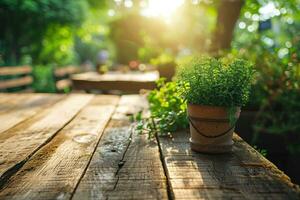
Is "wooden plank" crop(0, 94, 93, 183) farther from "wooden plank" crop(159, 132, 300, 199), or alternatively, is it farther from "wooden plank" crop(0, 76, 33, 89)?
"wooden plank" crop(0, 76, 33, 89)

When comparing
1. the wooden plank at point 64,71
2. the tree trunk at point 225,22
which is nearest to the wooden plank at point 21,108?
the tree trunk at point 225,22

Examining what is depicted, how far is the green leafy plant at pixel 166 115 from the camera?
2469 millimetres

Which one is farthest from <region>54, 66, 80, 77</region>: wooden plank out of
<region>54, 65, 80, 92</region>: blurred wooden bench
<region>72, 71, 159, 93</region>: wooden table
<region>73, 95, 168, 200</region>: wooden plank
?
<region>73, 95, 168, 200</region>: wooden plank

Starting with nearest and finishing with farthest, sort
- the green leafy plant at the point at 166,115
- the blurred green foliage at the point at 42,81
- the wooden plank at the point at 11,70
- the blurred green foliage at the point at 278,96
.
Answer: the green leafy plant at the point at 166,115, the blurred green foliage at the point at 278,96, the wooden plank at the point at 11,70, the blurred green foliage at the point at 42,81

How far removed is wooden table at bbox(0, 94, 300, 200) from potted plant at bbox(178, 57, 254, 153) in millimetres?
78

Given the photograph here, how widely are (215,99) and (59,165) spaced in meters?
0.77

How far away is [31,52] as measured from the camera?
13.5 metres

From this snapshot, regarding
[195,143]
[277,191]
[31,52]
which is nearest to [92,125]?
[195,143]

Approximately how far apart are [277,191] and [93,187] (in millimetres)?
648

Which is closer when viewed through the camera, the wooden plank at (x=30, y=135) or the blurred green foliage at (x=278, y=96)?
the wooden plank at (x=30, y=135)

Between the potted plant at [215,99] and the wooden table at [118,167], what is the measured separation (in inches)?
3.1

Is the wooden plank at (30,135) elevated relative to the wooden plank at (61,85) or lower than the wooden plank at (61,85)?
elevated

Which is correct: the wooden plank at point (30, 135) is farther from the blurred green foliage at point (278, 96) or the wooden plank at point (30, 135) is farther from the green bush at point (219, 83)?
the blurred green foliage at point (278, 96)

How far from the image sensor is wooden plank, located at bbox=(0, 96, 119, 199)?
4.79 feet
